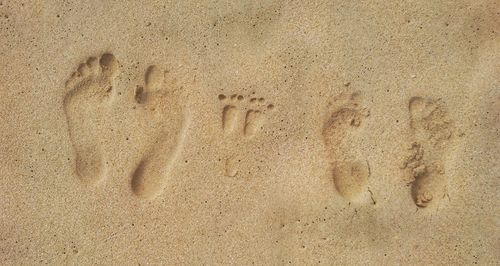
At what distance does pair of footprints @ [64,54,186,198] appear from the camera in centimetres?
222

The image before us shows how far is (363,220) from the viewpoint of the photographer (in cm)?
220

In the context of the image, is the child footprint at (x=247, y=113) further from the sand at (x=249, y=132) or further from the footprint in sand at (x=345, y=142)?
the footprint in sand at (x=345, y=142)

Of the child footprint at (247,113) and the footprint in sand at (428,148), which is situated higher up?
the child footprint at (247,113)

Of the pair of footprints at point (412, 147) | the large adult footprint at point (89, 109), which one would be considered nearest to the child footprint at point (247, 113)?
the pair of footprints at point (412, 147)

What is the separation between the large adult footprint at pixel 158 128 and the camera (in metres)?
2.22

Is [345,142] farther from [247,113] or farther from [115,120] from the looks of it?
[115,120]

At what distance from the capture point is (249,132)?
222cm

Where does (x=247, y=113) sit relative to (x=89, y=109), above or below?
below

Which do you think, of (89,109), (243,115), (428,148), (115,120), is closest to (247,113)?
(243,115)

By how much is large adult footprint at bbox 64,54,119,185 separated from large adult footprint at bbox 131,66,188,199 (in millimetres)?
182

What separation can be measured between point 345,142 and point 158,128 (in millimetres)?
970

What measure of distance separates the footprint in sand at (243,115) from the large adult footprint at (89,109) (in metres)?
0.61

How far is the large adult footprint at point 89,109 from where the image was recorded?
2.23 metres

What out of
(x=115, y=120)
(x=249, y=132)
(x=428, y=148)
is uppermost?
(x=115, y=120)
